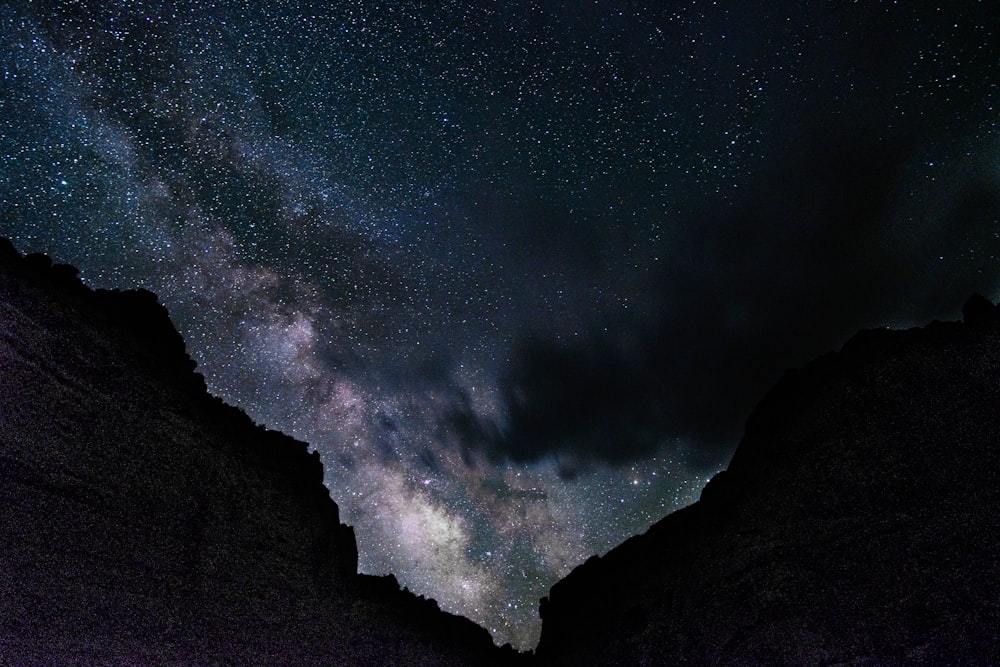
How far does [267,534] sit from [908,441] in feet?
26.5

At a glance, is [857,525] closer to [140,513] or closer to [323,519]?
[323,519]

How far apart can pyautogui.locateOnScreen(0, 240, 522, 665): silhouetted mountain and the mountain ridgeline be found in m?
0.02

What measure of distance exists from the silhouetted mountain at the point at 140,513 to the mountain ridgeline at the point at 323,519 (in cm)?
2

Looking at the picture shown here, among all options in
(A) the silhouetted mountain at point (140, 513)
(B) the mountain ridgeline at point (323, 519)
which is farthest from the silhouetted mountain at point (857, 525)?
(A) the silhouetted mountain at point (140, 513)

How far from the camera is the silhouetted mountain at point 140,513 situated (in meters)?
5.22

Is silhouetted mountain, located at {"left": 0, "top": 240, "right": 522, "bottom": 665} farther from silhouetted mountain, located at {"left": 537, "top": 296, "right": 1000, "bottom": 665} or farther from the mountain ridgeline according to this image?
silhouetted mountain, located at {"left": 537, "top": 296, "right": 1000, "bottom": 665}

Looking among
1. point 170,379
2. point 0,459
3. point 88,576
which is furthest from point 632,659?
point 0,459

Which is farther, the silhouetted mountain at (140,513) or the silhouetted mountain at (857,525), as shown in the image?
the silhouetted mountain at (857,525)

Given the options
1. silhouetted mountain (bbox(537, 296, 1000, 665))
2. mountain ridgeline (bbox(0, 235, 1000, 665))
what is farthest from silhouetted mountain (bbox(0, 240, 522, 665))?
silhouetted mountain (bbox(537, 296, 1000, 665))

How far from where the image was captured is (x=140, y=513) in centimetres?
602

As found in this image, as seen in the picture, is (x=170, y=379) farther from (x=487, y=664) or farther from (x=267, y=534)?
(x=487, y=664)

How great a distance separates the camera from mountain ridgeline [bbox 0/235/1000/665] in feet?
17.4

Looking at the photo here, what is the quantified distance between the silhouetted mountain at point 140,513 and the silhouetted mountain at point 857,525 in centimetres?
506

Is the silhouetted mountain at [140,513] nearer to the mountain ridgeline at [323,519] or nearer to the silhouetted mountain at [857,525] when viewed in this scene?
the mountain ridgeline at [323,519]
